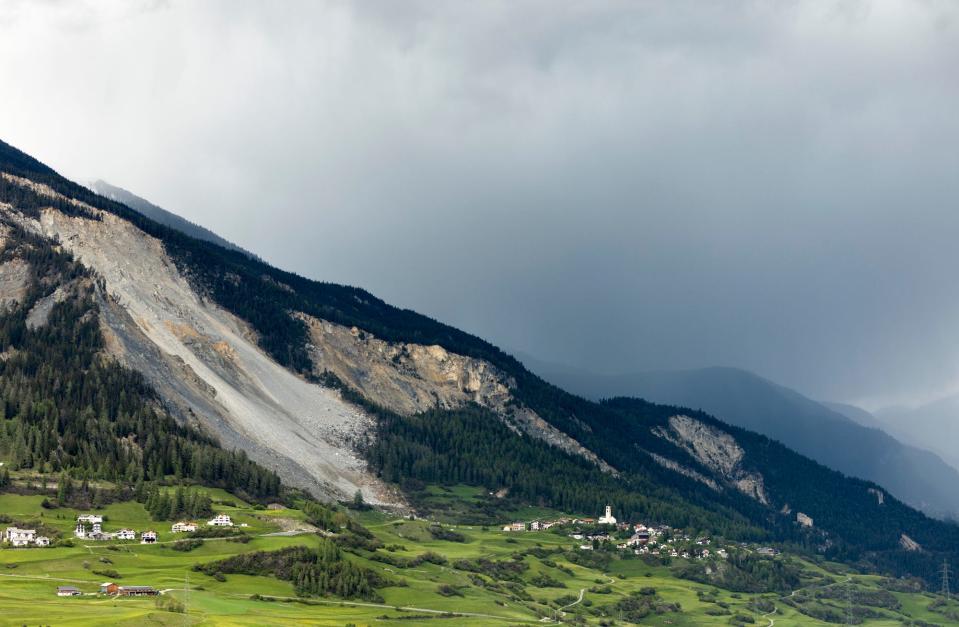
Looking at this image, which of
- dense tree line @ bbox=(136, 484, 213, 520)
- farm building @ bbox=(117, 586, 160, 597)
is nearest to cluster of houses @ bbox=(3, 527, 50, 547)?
dense tree line @ bbox=(136, 484, 213, 520)

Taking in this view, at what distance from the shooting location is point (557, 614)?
18788 cm

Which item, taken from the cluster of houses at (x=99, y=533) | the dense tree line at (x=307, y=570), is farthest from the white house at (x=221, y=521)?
the dense tree line at (x=307, y=570)

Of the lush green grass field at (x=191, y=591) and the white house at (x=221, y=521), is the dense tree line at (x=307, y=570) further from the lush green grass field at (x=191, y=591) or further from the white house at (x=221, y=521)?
the white house at (x=221, y=521)

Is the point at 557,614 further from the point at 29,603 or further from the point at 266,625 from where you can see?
the point at 29,603

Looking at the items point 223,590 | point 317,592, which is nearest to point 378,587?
point 317,592

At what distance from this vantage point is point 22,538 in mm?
164125

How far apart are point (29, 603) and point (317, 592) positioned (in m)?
52.8

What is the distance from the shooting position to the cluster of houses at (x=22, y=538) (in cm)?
16312

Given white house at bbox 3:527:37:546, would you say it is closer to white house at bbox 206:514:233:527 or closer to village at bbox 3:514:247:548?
village at bbox 3:514:247:548

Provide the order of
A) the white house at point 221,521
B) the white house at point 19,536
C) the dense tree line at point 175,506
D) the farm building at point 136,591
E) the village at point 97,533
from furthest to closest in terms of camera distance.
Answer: the dense tree line at point 175,506 < the white house at point 221,521 < the village at point 97,533 < the white house at point 19,536 < the farm building at point 136,591

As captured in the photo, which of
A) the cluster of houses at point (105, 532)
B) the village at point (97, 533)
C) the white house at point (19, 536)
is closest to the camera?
the white house at point (19, 536)

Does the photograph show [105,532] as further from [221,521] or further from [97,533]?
[221,521]

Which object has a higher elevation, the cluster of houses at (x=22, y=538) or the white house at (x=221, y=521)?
the white house at (x=221, y=521)

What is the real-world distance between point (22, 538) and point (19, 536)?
0.60 m
